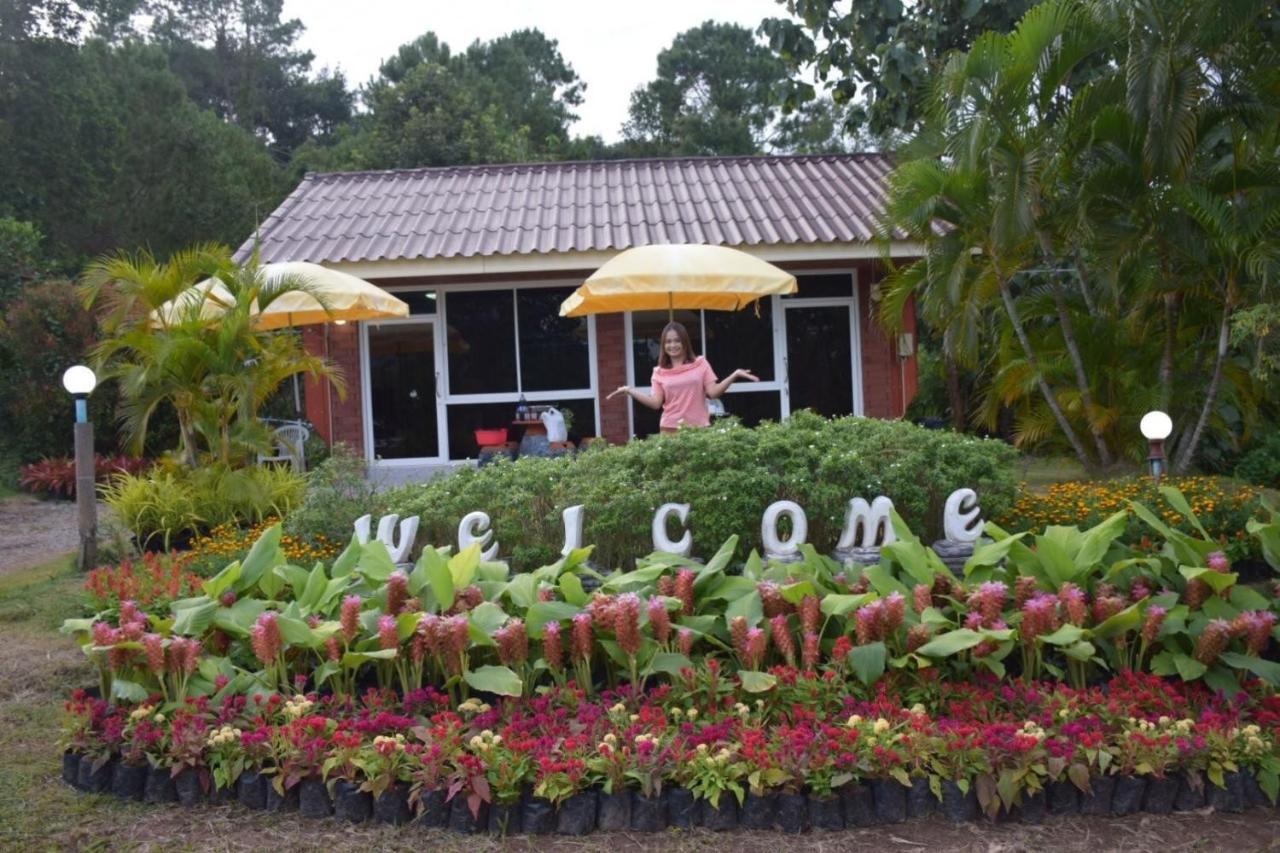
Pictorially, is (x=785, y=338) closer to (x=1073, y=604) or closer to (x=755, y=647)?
(x=1073, y=604)

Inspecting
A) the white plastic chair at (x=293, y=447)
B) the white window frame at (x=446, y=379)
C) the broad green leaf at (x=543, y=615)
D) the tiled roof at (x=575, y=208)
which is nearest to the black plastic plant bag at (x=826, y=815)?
the broad green leaf at (x=543, y=615)

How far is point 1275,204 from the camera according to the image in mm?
7398

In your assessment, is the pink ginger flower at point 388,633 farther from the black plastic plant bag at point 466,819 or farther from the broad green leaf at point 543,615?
the black plastic plant bag at point 466,819

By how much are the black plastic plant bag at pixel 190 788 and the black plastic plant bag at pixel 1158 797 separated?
3067 millimetres

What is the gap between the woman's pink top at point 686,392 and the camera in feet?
25.6

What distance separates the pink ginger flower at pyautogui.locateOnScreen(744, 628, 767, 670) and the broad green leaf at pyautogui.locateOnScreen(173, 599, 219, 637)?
2.10 metres

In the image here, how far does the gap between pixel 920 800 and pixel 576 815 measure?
42.2 inches

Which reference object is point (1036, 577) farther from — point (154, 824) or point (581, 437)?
point (581, 437)

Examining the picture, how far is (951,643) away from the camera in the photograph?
3.88m

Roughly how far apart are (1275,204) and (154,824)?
747cm

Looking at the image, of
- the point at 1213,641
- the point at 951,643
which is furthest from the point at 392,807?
the point at 1213,641

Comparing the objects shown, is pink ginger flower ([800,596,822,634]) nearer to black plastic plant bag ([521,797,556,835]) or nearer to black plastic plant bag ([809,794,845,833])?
black plastic plant bag ([809,794,845,833])

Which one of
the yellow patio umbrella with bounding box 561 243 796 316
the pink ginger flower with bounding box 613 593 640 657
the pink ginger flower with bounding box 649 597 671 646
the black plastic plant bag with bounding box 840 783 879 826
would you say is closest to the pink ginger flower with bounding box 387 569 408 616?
the pink ginger flower with bounding box 613 593 640 657

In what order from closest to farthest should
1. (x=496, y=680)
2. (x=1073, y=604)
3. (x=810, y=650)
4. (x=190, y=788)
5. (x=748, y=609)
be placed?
(x=190, y=788) < (x=496, y=680) < (x=810, y=650) < (x=1073, y=604) < (x=748, y=609)
